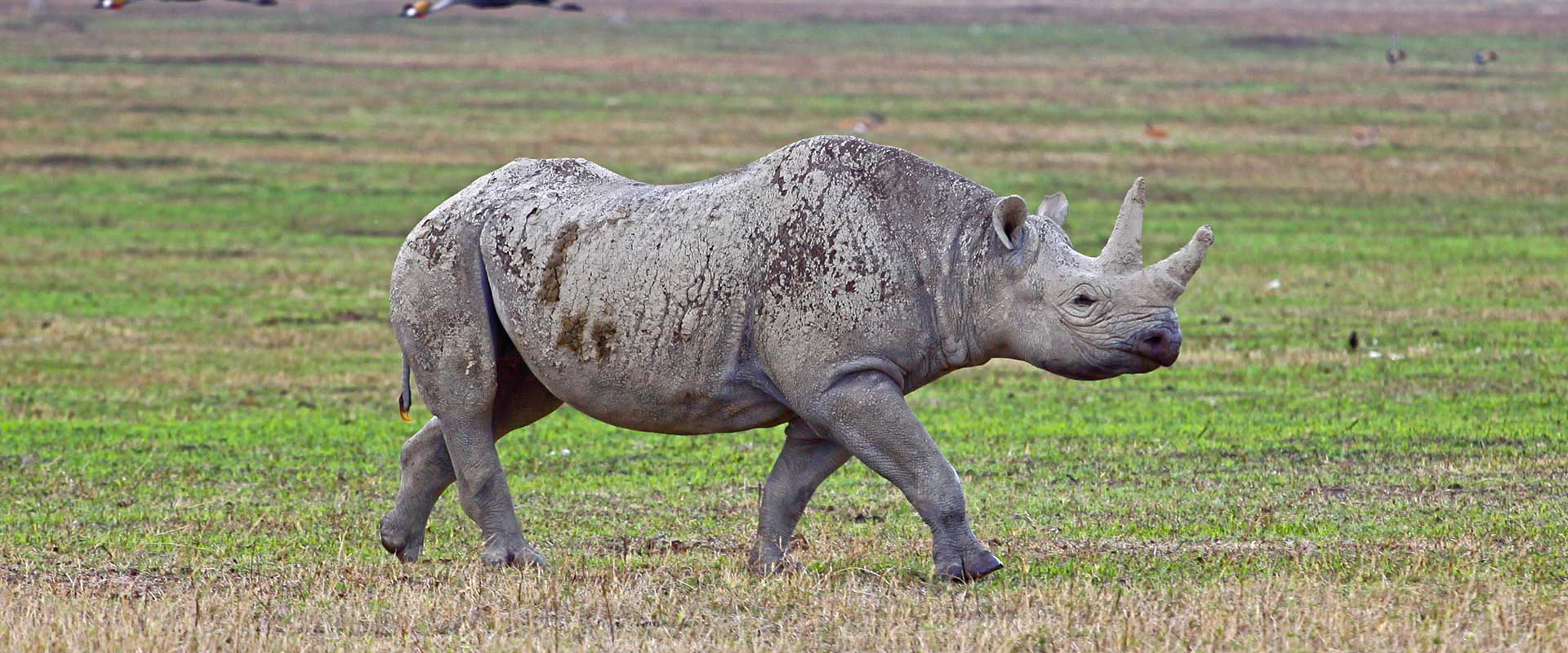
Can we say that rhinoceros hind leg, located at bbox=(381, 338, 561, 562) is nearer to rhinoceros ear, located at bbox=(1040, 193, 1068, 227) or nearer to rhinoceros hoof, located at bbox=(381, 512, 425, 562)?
rhinoceros hoof, located at bbox=(381, 512, 425, 562)

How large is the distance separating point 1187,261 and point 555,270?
102 inches

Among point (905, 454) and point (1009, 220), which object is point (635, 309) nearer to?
point (905, 454)

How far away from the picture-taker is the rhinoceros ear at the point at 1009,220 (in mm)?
8117

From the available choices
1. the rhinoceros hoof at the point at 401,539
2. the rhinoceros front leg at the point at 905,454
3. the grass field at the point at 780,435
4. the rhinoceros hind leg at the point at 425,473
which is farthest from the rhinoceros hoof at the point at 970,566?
the rhinoceros hoof at the point at 401,539

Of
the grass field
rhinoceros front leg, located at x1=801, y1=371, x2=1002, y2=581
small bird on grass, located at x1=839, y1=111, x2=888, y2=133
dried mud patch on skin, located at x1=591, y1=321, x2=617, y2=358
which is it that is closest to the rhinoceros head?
rhinoceros front leg, located at x1=801, y1=371, x2=1002, y2=581

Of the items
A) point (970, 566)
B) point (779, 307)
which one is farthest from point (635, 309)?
point (970, 566)

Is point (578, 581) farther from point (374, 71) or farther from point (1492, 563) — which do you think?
point (374, 71)

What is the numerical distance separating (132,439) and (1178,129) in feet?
88.0

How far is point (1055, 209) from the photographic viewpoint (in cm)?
873

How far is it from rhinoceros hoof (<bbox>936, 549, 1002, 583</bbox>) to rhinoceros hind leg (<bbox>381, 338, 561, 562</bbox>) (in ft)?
7.03

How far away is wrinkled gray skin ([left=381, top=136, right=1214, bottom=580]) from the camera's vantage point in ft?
26.7

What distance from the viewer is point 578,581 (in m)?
8.34

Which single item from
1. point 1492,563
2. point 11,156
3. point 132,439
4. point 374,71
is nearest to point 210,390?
point 132,439

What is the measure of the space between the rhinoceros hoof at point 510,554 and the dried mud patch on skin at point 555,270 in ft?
3.68
